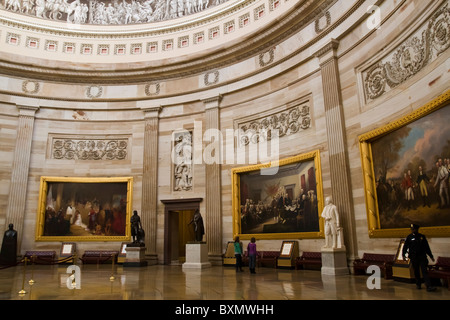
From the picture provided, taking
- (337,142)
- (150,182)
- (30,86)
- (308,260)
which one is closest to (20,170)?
(30,86)

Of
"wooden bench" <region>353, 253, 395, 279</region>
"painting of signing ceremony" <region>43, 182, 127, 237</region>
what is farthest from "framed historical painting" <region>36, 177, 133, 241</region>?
"wooden bench" <region>353, 253, 395, 279</region>

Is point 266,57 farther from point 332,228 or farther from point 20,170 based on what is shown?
point 20,170

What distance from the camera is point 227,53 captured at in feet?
57.5

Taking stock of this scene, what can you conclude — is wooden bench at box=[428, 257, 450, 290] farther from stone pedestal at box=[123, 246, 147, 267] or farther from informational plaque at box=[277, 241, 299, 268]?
stone pedestal at box=[123, 246, 147, 267]

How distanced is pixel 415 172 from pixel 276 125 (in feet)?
23.0

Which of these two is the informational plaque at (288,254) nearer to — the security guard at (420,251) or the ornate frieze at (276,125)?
the ornate frieze at (276,125)

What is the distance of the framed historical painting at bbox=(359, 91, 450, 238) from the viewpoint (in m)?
8.60

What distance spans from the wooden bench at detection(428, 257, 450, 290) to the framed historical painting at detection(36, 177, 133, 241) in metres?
13.9

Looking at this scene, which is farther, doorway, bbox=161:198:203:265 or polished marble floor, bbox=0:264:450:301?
doorway, bbox=161:198:203:265

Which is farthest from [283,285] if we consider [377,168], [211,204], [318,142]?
[211,204]

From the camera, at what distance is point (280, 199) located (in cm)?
1478

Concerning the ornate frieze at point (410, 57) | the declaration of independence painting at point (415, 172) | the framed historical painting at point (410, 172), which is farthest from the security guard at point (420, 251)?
the ornate frieze at point (410, 57)
